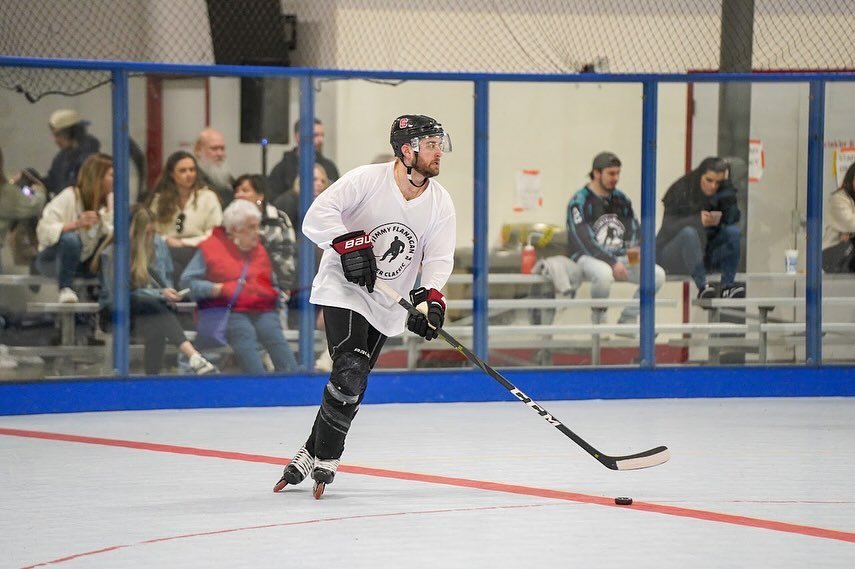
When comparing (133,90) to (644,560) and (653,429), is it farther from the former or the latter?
(644,560)

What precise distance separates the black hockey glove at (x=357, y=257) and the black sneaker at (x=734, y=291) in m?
3.25

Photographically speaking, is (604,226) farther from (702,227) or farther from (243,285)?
(243,285)

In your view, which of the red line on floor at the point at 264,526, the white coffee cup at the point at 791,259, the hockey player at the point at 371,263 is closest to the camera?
the red line on floor at the point at 264,526

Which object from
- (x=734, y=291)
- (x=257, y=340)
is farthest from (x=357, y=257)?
(x=734, y=291)

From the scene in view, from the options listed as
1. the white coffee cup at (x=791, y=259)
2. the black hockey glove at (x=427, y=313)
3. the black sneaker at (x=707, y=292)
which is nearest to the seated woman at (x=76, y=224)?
the black hockey glove at (x=427, y=313)

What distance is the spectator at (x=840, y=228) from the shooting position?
6.98 metres

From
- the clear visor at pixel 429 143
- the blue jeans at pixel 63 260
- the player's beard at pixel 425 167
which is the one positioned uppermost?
the clear visor at pixel 429 143

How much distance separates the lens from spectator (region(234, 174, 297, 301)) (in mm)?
6531

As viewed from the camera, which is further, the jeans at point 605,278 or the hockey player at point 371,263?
the jeans at point 605,278

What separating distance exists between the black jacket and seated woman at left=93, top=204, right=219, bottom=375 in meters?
2.61

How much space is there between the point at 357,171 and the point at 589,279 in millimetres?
2733

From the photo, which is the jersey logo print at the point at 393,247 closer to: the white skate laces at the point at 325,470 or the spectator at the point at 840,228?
the white skate laces at the point at 325,470

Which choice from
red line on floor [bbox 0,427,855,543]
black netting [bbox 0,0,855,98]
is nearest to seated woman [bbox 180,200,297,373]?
black netting [bbox 0,0,855,98]

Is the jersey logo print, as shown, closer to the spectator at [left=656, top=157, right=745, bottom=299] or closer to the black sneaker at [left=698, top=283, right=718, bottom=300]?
the spectator at [left=656, top=157, right=745, bottom=299]
